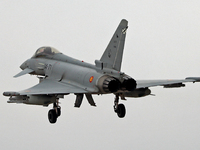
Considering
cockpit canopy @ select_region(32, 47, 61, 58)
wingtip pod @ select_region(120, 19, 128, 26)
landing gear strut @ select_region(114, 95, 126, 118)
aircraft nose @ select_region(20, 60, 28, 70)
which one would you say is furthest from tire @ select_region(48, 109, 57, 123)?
wingtip pod @ select_region(120, 19, 128, 26)

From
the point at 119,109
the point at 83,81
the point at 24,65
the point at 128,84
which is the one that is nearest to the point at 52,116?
the point at 83,81

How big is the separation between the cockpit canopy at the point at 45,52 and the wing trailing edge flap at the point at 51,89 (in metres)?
2.37

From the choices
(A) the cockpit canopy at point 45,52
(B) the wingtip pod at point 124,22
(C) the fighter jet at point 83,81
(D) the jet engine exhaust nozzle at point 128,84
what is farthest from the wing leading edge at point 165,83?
(A) the cockpit canopy at point 45,52

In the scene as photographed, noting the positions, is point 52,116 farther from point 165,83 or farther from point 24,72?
point 165,83

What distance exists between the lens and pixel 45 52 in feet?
104

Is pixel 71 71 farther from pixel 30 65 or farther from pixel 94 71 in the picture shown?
pixel 30 65

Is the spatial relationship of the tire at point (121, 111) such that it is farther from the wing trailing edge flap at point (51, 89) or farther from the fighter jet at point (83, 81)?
the wing trailing edge flap at point (51, 89)

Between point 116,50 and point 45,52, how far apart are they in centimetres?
663

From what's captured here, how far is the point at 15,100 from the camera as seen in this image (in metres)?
27.1

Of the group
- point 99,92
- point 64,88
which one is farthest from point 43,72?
point 99,92

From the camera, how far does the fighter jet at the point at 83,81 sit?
26.4 m

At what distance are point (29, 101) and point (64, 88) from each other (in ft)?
6.49

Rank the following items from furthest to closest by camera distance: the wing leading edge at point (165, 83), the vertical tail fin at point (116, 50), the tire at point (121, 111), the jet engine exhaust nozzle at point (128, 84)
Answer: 1. the tire at point (121, 111)
2. the wing leading edge at point (165, 83)
3. the vertical tail fin at point (116, 50)
4. the jet engine exhaust nozzle at point (128, 84)

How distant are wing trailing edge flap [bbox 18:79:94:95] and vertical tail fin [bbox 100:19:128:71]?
182 centimetres
